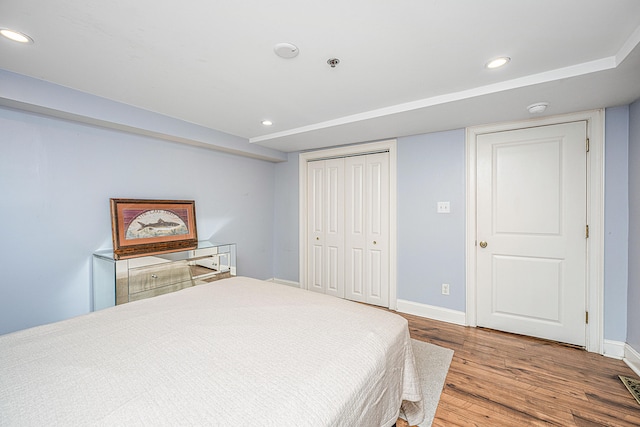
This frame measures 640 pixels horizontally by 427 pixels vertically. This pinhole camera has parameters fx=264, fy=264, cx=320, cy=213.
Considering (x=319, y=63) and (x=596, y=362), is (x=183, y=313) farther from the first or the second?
(x=596, y=362)

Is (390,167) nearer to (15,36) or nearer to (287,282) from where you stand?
(287,282)

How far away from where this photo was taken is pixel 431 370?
2068 millimetres

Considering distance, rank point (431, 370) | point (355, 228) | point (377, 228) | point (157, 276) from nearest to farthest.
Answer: point (431, 370)
point (157, 276)
point (377, 228)
point (355, 228)

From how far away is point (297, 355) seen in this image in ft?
3.65

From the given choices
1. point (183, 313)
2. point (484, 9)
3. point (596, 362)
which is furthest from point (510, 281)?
point (183, 313)

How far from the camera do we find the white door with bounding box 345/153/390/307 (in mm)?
3432

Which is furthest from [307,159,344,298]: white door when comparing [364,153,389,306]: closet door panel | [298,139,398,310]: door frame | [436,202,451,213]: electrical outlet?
[436,202,451,213]: electrical outlet

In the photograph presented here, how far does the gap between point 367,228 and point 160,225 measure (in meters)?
2.47

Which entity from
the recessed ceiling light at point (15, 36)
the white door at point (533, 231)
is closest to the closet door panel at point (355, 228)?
the white door at point (533, 231)

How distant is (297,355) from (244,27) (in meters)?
1.65

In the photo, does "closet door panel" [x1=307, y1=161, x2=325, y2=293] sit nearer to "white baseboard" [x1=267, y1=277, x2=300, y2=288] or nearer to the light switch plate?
"white baseboard" [x1=267, y1=277, x2=300, y2=288]

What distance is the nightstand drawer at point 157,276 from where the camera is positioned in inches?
91.5

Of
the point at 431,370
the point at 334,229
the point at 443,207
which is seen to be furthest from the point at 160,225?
the point at 443,207

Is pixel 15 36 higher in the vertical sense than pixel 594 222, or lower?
higher
